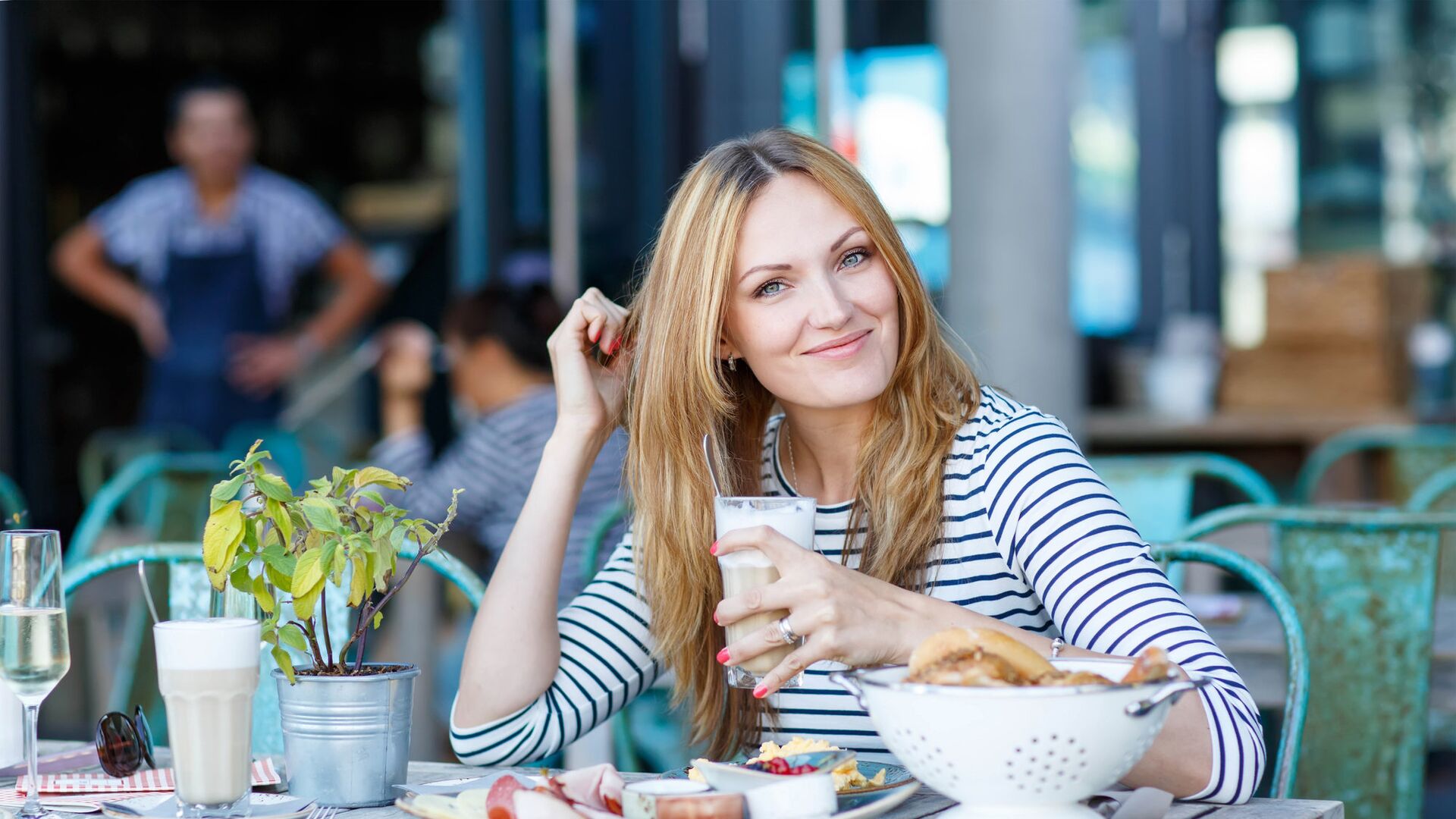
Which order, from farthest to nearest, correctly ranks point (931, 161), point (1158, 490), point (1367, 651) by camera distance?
point (931, 161) → point (1158, 490) → point (1367, 651)

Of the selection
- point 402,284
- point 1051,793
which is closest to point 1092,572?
point 1051,793

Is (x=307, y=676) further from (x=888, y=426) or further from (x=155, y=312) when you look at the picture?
(x=155, y=312)

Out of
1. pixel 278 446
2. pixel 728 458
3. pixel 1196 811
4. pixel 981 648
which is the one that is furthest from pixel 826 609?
pixel 278 446

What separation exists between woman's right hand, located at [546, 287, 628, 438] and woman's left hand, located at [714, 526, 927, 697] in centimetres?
44

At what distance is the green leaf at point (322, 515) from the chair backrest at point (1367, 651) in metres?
1.23

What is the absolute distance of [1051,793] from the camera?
1130mm

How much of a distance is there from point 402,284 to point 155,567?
3.81 m

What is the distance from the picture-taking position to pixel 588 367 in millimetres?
1854

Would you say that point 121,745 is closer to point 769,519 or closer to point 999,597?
point 769,519

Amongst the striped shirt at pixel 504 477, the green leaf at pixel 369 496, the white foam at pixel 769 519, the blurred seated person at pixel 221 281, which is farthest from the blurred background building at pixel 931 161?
the green leaf at pixel 369 496

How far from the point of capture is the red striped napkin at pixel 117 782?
149 cm

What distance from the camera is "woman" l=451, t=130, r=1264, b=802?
1733mm

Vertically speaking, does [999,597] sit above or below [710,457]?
below

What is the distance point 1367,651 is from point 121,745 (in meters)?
1.47
